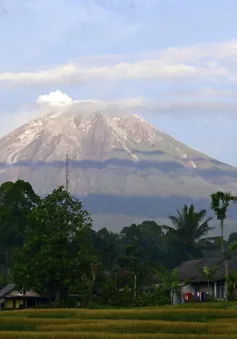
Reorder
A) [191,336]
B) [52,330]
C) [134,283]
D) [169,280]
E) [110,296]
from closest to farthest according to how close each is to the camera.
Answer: [191,336] → [52,330] → [110,296] → [169,280] → [134,283]

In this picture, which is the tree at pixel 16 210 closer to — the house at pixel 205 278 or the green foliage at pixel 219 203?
the house at pixel 205 278

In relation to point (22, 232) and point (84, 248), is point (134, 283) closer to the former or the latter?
point (84, 248)

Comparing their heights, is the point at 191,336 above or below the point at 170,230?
below

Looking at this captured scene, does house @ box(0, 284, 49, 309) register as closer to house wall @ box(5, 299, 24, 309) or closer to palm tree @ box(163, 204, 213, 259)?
house wall @ box(5, 299, 24, 309)

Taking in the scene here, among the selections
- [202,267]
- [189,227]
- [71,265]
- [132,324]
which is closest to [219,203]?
[71,265]

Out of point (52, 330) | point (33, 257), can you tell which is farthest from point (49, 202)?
point (52, 330)

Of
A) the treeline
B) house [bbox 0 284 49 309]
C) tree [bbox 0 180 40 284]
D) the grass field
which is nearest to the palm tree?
the treeline
